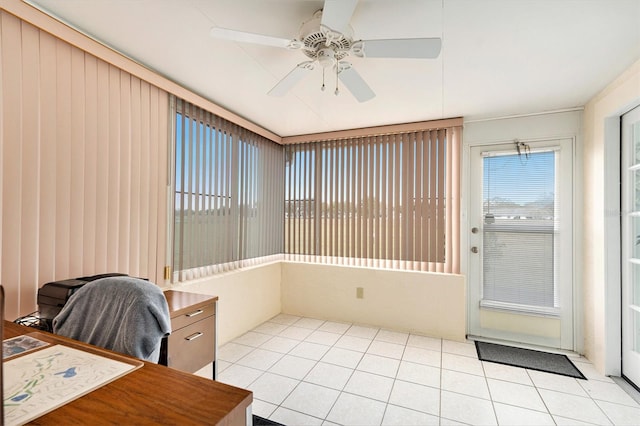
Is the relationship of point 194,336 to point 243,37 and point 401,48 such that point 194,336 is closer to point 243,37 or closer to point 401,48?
point 243,37

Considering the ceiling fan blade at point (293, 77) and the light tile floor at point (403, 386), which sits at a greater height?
the ceiling fan blade at point (293, 77)

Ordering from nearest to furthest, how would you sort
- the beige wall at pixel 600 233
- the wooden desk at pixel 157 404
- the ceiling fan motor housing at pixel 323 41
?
the wooden desk at pixel 157 404, the ceiling fan motor housing at pixel 323 41, the beige wall at pixel 600 233

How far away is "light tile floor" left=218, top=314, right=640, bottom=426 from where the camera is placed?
6.48 ft

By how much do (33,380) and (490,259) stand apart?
3.63 meters

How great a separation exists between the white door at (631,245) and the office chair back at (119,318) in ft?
11.0

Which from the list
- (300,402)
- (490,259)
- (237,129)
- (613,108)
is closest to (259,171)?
(237,129)

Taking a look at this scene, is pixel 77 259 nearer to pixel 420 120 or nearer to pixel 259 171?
pixel 259 171

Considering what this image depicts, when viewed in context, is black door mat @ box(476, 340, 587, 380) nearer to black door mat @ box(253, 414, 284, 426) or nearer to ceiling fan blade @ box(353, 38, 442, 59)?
black door mat @ box(253, 414, 284, 426)

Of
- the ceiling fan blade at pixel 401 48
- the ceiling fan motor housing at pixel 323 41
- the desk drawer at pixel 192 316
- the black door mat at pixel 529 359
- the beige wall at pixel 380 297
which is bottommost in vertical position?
the black door mat at pixel 529 359

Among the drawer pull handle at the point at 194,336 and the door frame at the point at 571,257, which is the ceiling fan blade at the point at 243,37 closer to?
the drawer pull handle at the point at 194,336

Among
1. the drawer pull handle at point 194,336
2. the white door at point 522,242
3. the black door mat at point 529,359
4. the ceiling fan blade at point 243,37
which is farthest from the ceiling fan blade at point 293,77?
the black door mat at point 529,359

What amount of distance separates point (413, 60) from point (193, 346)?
2.51 metres

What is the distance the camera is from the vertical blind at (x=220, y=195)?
2.68m

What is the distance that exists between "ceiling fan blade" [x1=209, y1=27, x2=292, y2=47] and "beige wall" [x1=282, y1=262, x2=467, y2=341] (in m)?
2.75
